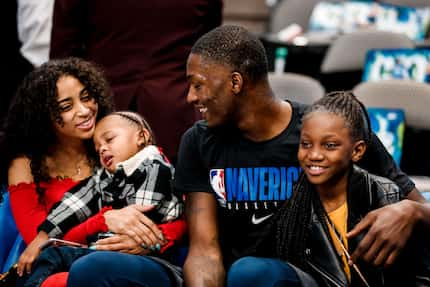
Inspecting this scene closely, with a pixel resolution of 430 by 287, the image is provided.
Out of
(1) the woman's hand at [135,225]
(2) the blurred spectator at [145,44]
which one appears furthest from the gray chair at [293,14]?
(1) the woman's hand at [135,225]

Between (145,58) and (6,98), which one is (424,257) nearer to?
(145,58)

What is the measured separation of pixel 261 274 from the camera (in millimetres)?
2252

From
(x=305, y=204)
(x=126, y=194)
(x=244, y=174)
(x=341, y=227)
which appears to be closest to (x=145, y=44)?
(x=126, y=194)

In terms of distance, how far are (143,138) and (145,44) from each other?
62cm

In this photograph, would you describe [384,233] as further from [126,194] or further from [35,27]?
[35,27]

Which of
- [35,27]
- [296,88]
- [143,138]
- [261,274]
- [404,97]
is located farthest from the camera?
[296,88]

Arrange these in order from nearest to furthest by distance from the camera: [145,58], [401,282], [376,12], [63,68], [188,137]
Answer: [401,282] → [188,137] → [63,68] → [145,58] → [376,12]

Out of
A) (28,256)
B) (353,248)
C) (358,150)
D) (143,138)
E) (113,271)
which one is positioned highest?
(358,150)

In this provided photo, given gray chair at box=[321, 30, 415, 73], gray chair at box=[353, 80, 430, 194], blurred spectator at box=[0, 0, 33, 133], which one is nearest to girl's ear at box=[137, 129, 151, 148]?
blurred spectator at box=[0, 0, 33, 133]

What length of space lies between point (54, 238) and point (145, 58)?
0.92 metres

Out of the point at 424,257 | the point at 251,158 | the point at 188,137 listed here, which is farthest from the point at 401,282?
the point at 188,137

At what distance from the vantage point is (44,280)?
2.46 meters

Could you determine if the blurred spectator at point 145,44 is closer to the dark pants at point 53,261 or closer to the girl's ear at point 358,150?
the dark pants at point 53,261

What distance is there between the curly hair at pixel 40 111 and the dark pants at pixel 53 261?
0.39m
